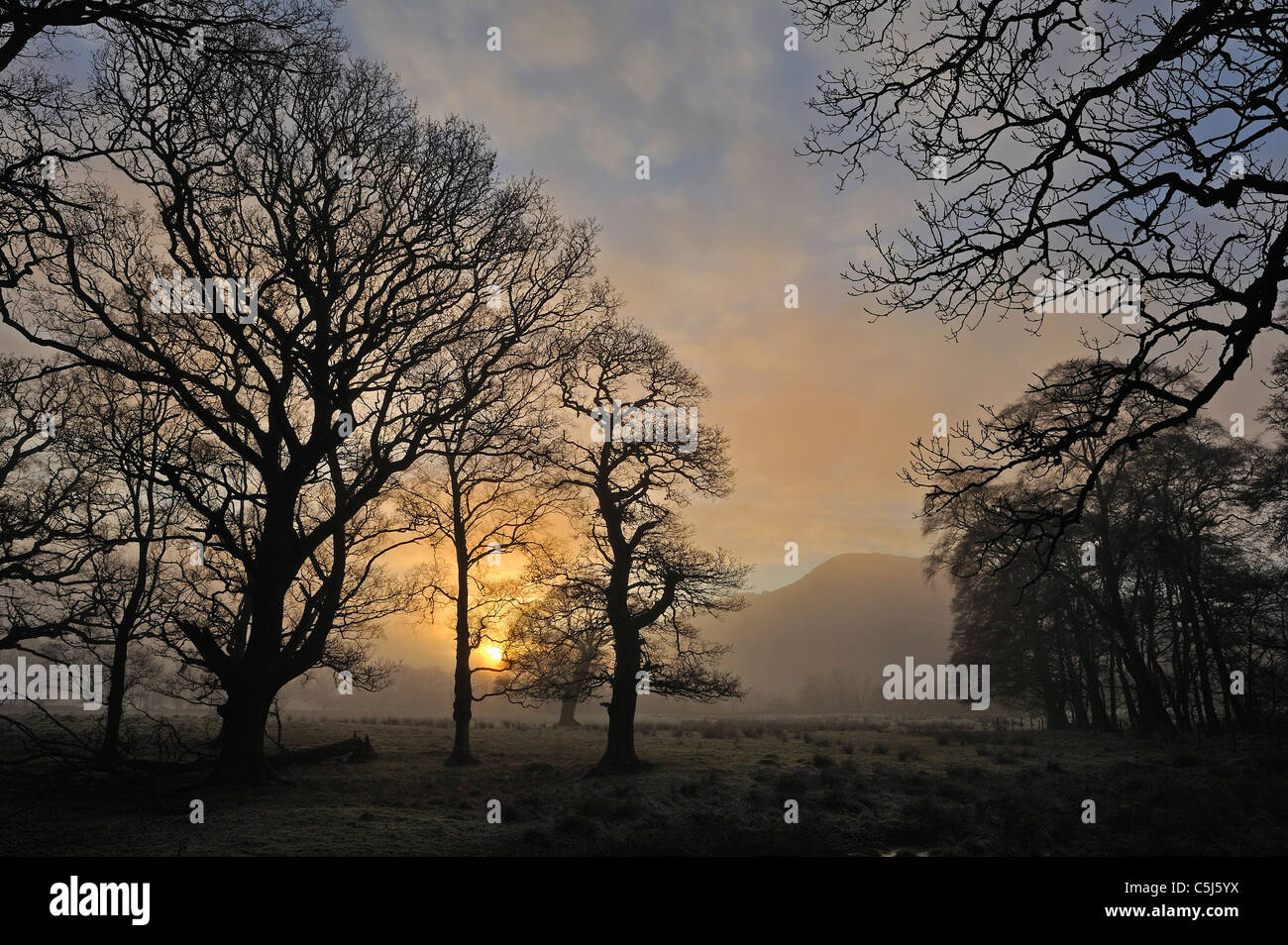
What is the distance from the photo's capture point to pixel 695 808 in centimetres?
1198

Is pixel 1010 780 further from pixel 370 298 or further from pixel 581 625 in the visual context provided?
pixel 370 298

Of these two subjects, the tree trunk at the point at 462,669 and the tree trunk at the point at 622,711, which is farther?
the tree trunk at the point at 462,669

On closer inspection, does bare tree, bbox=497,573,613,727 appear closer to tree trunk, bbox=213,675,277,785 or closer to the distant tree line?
tree trunk, bbox=213,675,277,785

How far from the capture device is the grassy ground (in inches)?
339

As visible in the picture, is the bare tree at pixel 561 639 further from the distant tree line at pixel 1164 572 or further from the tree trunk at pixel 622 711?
the distant tree line at pixel 1164 572

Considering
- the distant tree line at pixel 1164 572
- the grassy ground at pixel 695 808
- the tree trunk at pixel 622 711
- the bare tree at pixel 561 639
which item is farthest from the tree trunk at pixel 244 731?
the distant tree line at pixel 1164 572

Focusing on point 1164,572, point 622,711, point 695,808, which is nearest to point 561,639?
point 622,711

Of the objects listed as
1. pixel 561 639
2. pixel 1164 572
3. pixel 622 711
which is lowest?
pixel 622 711

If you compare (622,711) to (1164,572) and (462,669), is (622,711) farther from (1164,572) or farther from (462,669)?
(1164,572)

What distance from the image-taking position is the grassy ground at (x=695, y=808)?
8.61 metres

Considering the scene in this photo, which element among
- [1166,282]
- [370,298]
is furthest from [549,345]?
[1166,282]
